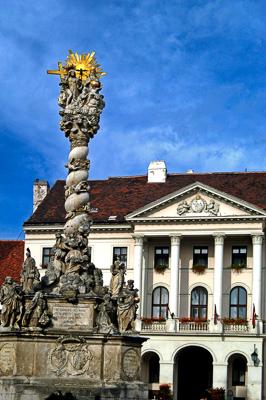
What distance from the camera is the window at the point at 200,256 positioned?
208ft

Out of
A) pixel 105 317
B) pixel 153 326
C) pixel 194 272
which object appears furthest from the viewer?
pixel 194 272

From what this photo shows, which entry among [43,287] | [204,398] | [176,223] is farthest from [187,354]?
[43,287]

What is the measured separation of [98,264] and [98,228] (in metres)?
2.48

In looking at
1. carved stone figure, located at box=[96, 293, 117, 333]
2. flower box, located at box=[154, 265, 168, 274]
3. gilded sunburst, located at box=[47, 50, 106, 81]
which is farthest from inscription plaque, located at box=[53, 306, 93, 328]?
flower box, located at box=[154, 265, 168, 274]

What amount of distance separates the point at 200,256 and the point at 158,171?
28.7 ft

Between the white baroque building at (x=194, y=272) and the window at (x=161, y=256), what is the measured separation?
0.22 ft

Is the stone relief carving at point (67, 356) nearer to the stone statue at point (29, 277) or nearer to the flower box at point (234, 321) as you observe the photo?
the stone statue at point (29, 277)

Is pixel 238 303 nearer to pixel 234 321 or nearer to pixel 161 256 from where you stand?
pixel 234 321

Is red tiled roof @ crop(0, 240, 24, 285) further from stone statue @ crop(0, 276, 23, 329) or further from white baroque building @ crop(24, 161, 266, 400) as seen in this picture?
stone statue @ crop(0, 276, 23, 329)

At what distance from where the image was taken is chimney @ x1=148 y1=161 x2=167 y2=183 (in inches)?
2731

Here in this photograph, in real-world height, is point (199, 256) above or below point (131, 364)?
above

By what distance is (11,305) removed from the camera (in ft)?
82.5

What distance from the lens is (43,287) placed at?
2620 cm

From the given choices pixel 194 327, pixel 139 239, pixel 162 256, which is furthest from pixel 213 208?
pixel 194 327
